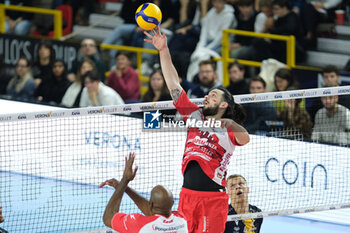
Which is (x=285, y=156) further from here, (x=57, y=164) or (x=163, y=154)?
(x=57, y=164)

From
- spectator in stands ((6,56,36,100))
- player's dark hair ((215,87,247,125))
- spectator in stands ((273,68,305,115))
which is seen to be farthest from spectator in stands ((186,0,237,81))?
player's dark hair ((215,87,247,125))

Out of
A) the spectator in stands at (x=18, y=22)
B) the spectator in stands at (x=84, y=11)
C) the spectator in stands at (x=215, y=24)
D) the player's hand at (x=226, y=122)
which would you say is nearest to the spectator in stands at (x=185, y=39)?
the spectator in stands at (x=215, y=24)

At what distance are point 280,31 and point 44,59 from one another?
500cm

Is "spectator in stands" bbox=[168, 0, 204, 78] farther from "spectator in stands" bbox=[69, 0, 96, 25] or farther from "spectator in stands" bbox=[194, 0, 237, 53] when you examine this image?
"spectator in stands" bbox=[69, 0, 96, 25]

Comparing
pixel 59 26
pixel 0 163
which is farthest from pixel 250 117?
pixel 59 26

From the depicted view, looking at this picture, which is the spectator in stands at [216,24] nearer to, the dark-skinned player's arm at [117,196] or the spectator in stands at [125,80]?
the spectator in stands at [125,80]

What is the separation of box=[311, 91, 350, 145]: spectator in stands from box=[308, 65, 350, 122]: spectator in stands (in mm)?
99

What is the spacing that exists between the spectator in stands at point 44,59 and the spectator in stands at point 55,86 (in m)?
0.47

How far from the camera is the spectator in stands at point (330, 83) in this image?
11.9 meters

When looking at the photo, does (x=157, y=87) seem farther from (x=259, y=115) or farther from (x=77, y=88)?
(x=259, y=115)

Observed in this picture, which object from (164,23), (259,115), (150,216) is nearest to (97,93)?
(259,115)

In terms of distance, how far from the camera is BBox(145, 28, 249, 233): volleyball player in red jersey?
27.2 ft

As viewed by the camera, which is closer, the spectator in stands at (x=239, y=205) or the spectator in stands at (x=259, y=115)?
the spectator in stands at (x=239, y=205)

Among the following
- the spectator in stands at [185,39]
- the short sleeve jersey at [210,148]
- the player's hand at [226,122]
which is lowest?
the short sleeve jersey at [210,148]
